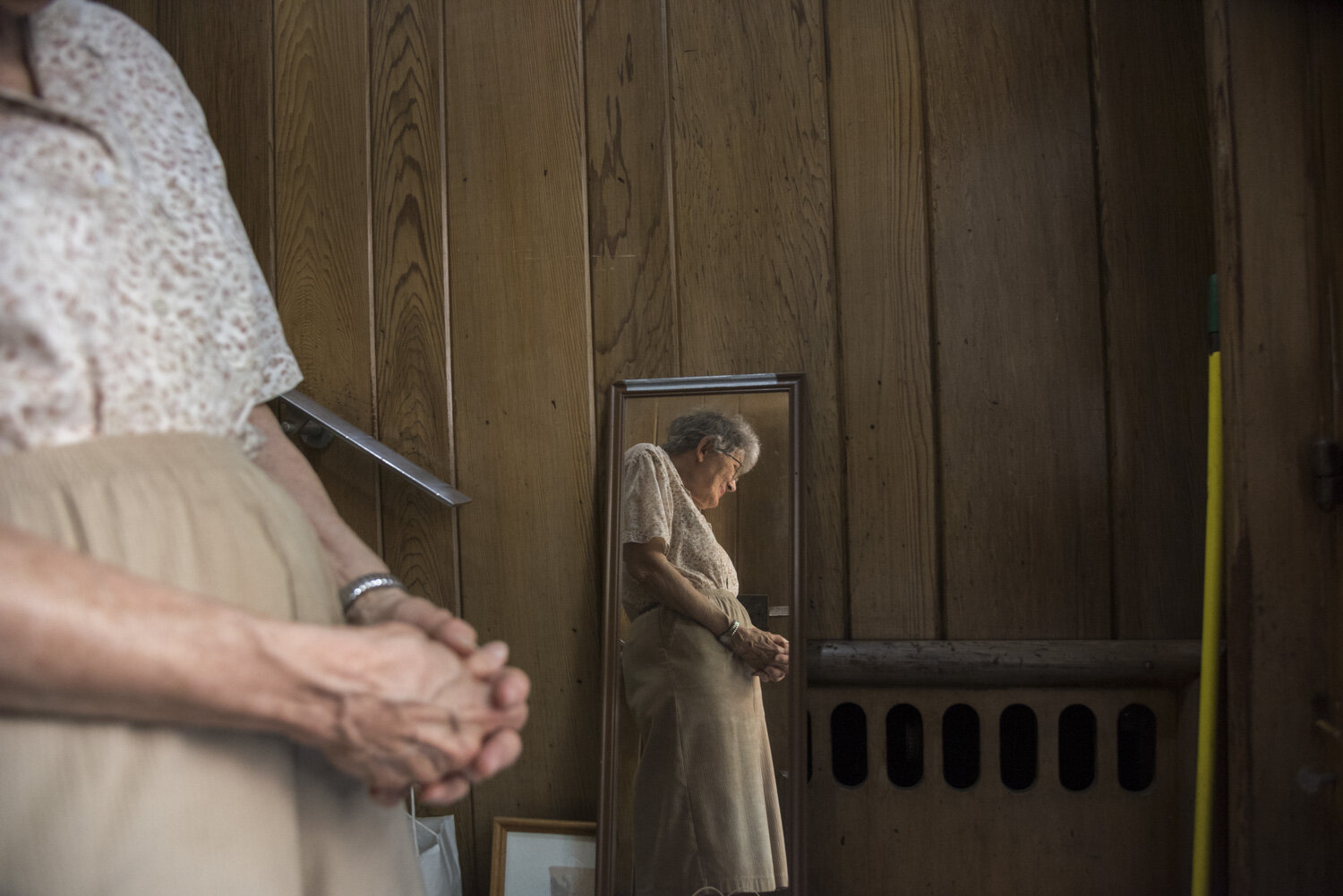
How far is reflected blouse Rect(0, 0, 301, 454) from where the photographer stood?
0.49 m

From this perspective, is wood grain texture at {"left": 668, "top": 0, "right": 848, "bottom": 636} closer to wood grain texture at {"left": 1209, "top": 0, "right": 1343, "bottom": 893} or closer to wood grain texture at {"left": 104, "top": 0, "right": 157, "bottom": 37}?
wood grain texture at {"left": 1209, "top": 0, "right": 1343, "bottom": 893}

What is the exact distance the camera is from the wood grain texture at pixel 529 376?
1448 mm

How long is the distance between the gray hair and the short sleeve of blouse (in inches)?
1.5

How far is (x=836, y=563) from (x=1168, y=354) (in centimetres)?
60

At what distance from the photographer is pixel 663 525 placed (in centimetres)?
138

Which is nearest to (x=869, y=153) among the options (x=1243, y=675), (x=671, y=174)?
(x=671, y=174)

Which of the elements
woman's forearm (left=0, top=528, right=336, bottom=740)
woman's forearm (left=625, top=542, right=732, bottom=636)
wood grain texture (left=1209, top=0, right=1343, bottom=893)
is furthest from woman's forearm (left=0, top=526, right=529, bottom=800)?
wood grain texture (left=1209, top=0, right=1343, bottom=893)

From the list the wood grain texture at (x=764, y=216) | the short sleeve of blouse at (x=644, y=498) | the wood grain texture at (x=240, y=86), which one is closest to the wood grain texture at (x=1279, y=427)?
the wood grain texture at (x=764, y=216)

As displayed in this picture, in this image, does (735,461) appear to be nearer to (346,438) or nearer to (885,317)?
(885,317)

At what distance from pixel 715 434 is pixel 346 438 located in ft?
1.97

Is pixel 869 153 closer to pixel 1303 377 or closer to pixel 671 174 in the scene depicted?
pixel 671 174

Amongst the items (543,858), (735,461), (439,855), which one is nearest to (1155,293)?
(735,461)

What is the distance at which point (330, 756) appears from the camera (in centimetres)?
54

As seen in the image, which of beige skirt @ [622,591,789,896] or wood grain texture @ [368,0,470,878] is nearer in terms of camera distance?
beige skirt @ [622,591,789,896]
